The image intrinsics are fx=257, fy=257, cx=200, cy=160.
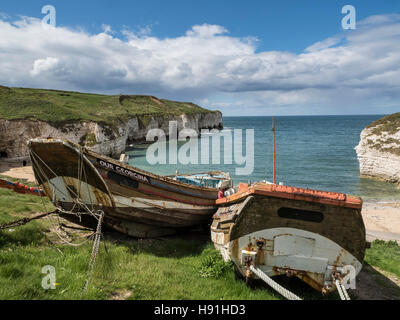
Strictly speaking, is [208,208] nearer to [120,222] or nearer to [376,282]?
[120,222]

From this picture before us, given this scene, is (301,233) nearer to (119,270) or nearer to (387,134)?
(119,270)

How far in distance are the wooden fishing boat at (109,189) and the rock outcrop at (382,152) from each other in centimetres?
3146

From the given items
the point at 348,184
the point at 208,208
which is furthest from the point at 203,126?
the point at 208,208

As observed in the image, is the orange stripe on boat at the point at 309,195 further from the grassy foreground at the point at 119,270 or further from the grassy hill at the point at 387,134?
→ the grassy hill at the point at 387,134

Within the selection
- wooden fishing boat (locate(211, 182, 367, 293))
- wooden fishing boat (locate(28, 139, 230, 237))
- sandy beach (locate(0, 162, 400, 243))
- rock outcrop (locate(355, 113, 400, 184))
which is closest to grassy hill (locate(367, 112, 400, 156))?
rock outcrop (locate(355, 113, 400, 184))

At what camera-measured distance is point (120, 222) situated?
31.6ft

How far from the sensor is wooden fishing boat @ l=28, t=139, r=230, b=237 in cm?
839

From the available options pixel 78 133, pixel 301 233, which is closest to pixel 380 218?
pixel 301 233

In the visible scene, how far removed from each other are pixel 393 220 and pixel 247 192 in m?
19.2

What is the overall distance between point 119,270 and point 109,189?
296 centimetres

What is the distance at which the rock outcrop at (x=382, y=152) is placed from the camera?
31.3 m

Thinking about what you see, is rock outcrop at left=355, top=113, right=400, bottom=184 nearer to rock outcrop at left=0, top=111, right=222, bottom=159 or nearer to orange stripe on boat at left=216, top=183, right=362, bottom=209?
orange stripe on boat at left=216, top=183, right=362, bottom=209

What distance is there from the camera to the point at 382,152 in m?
32.7

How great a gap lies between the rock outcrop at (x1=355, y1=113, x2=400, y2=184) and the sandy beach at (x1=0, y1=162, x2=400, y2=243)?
9.16 metres
